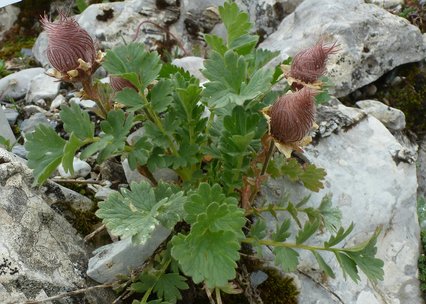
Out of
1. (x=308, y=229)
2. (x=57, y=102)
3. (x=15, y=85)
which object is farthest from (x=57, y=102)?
(x=308, y=229)

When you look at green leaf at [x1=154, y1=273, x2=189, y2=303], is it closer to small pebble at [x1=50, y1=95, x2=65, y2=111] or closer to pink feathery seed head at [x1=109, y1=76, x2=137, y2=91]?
pink feathery seed head at [x1=109, y1=76, x2=137, y2=91]

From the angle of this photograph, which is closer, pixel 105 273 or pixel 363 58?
pixel 105 273

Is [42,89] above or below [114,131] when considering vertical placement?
below

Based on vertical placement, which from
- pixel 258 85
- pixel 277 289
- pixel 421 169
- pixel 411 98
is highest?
pixel 258 85

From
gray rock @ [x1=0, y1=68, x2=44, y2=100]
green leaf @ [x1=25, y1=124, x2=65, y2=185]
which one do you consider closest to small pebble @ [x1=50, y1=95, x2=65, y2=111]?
gray rock @ [x1=0, y1=68, x2=44, y2=100]

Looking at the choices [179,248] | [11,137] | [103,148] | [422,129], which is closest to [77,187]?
[11,137]

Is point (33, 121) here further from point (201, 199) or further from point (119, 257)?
point (201, 199)

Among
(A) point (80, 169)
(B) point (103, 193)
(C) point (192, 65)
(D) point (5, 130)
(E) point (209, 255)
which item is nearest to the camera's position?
(E) point (209, 255)

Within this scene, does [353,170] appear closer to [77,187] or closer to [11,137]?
[77,187]
